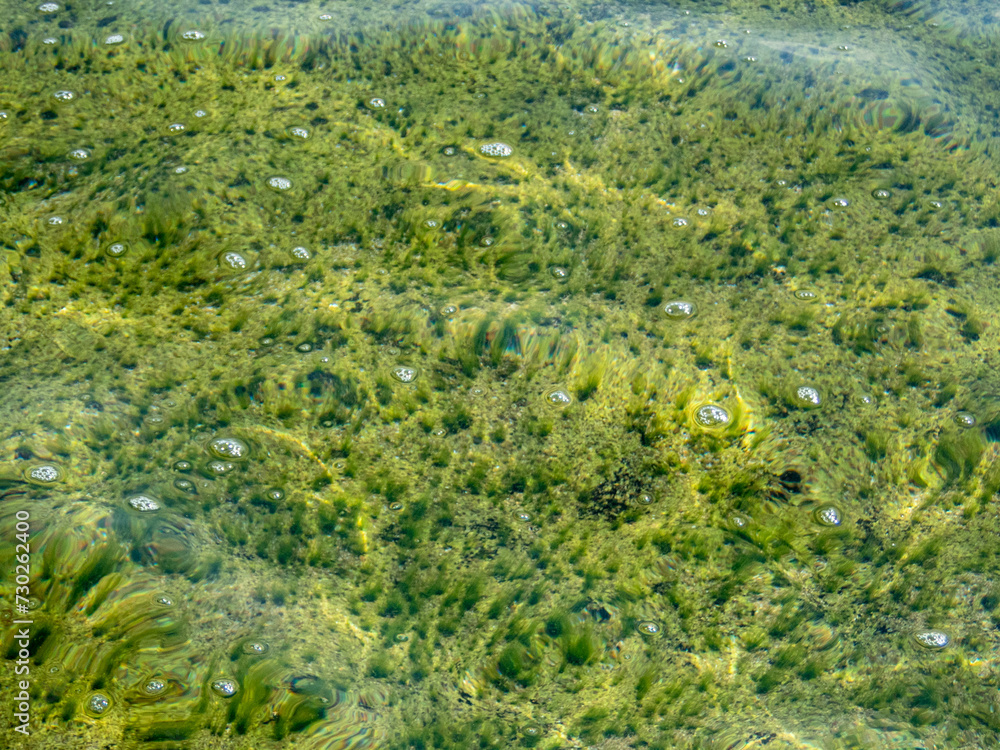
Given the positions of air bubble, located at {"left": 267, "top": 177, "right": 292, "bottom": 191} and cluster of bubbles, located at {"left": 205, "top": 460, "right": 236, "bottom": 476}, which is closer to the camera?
cluster of bubbles, located at {"left": 205, "top": 460, "right": 236, "bottom": 476}

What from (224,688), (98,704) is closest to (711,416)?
(224,688)

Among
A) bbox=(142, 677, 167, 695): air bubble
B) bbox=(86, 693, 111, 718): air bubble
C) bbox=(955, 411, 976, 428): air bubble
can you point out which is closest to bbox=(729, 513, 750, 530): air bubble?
bbox=(955, 411, 976, 428): air bubble

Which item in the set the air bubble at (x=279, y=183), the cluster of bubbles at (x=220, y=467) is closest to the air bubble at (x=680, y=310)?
the air bubble at (x=279, y=183)

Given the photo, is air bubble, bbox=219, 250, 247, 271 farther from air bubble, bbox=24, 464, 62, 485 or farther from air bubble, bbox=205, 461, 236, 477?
air bubble, bbox=24, 464, 62, 485

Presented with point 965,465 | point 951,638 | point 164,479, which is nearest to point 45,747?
point 164,479

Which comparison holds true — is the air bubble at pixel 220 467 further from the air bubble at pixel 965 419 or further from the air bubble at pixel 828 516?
the air bubble at pixel 965 419

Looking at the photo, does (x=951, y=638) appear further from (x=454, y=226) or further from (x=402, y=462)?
(x=454, y=226)
